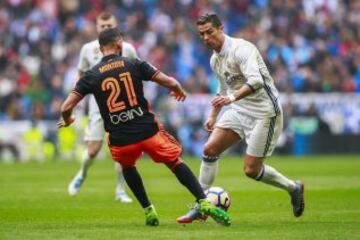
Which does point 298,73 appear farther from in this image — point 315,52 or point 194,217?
point 194,217

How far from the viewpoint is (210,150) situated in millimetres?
12227

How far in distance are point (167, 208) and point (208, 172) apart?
5.63ft

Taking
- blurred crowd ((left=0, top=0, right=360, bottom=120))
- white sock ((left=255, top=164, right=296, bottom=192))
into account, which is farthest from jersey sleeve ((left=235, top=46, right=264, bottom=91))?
blurred crowd ((left=0, top=0, right=360, bottom=120))

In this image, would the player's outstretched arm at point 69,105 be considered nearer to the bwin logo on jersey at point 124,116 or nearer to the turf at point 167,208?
the bwin logo on jersey at point 124,116

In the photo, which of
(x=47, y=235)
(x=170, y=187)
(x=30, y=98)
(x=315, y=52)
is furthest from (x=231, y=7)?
(x=47, y=235)

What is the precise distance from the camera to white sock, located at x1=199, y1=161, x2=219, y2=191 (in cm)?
1231

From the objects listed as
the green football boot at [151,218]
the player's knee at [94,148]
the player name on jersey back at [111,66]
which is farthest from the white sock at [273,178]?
the player's knee at [94,148]

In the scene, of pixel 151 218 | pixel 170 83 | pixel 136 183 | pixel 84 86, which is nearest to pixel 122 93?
pixel 84 86

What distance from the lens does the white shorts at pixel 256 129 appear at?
12141 mm

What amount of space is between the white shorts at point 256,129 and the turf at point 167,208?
847mm

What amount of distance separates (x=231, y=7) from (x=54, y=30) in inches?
246

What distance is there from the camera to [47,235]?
10.3 m

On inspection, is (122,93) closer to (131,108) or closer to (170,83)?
(131,108)

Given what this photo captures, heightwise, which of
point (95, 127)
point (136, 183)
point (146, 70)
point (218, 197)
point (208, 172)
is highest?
point (146, 70)
